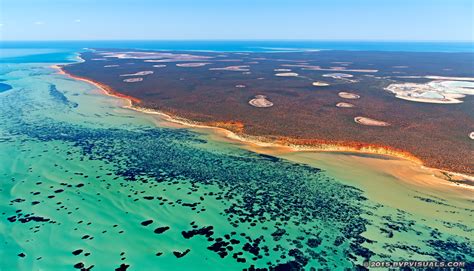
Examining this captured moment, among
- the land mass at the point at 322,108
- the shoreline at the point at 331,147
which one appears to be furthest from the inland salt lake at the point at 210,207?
the land mass at the point at 322,108

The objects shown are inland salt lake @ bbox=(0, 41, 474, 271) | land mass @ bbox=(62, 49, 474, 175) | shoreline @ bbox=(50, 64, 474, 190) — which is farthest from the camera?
land mass @ bbox=(62, 49, 474, 175)

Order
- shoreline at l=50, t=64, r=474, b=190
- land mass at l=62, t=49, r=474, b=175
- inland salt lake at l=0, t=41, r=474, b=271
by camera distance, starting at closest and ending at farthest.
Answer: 1. inland salt lake at l=0, t=41, r=474, b=271
2. shoreline at l=50, t=64, r=474, b=190
3. land mass at l=62, t=49, r=474, b=175

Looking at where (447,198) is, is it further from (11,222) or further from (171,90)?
(171,90)

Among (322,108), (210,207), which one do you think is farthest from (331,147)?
(322,108)

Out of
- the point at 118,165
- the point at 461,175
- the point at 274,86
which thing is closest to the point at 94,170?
the point at 118,165

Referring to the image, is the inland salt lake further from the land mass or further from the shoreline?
the land mass

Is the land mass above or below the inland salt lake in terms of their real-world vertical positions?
above

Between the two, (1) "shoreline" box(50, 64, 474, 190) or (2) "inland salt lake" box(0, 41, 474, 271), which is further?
(1) "shoreline" box(50, 64, 474, 190)

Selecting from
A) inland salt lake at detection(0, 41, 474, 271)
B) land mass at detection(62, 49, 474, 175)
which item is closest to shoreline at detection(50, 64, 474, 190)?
land mass at detection(62, 49, 474, 175)
